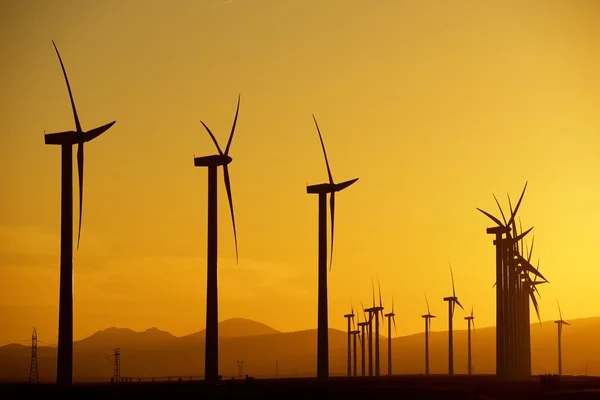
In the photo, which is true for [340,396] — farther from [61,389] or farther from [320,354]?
[320,354]

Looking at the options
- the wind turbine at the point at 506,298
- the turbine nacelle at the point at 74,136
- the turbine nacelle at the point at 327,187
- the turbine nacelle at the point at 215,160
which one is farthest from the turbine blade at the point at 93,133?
the wind turbine at the point at 506,298

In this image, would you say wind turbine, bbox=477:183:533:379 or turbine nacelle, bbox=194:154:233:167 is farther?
wind turbine, bbox=477:183:533:379

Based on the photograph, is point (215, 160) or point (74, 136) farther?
point (215, 160)

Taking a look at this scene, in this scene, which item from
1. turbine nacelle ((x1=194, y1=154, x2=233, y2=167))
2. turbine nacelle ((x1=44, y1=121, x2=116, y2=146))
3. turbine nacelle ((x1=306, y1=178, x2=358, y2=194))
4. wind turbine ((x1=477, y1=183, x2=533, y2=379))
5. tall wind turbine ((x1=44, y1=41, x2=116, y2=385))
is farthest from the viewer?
wind turbine ((x1=477, y1=183, x2=533, y2=379))

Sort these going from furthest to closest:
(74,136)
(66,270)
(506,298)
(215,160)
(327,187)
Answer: (506,298) → (327,187) → (215,160) → (74,136) → (66,270)

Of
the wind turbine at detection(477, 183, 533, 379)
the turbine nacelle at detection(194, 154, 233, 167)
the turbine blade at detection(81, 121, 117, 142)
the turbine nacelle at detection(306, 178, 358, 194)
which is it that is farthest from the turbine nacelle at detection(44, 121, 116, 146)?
the wind turbine at detection(477, 183, 533, 379)

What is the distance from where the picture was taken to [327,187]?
13762 cm

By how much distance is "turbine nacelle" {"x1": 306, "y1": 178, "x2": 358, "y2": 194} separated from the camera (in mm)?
136750

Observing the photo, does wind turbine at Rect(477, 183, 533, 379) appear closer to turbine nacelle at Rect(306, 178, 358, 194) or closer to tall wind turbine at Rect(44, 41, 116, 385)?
turbine nacelle at Rect(306, 178, 358, 194)

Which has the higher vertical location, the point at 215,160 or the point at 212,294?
the point at 215,160

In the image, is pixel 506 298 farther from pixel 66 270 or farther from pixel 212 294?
pixel 66 270

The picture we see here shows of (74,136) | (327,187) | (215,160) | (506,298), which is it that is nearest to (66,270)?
(74,136)

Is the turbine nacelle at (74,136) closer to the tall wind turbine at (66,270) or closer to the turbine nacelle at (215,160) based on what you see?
the tall wind turbine at (66,270)

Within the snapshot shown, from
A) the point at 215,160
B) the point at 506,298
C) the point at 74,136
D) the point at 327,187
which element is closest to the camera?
the point at 74,136
